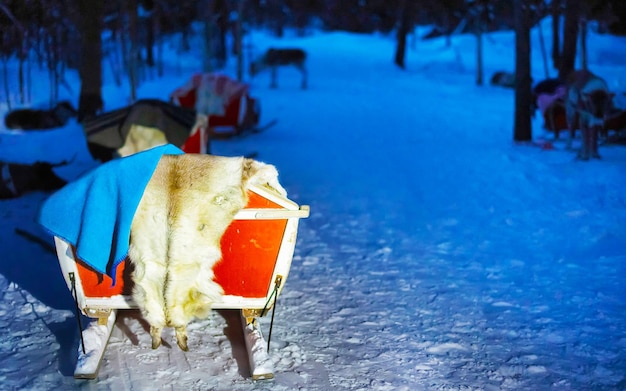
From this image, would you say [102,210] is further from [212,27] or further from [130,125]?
[212,27]

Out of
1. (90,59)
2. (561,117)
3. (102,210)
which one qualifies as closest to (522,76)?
(561,117)

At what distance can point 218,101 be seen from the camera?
12570mm

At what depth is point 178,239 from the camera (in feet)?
10.5

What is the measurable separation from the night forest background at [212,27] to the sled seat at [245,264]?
8269 mm

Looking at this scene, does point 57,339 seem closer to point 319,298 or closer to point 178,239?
point 178,239

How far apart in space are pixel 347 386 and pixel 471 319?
1.24 metres

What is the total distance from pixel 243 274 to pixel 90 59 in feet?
34.9

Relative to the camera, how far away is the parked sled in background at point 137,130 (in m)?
7.65

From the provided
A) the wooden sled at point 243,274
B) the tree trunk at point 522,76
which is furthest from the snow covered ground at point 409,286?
the tree trunk at point 522,76

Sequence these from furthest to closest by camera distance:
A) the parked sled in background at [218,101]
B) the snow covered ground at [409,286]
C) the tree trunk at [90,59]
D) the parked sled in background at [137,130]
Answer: the tree trunk at [90,59] < the parked sled in background at [218,101] < the parked sled in background at [137,130] < the snow covered ground at [409,286]

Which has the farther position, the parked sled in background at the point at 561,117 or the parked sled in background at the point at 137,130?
the parked sled in background at the point at 561,117

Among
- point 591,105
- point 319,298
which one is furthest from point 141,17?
point 319,298

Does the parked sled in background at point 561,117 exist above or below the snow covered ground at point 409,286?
above

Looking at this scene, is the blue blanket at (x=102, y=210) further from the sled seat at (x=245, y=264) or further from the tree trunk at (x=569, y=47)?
the tree trunk at (x=569, y=47)
